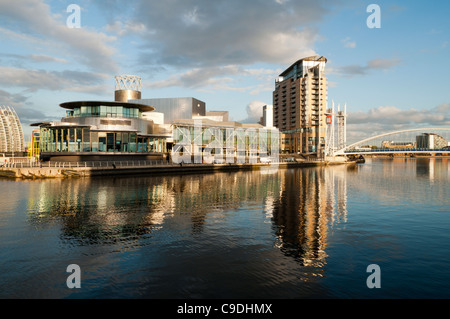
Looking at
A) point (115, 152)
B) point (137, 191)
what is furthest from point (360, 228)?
point (115, 152)

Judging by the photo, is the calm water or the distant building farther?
the distant building

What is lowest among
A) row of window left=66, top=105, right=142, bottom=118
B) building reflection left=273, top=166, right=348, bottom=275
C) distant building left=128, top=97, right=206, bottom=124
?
building reflection left=273, top=166, right=348, bottom=275

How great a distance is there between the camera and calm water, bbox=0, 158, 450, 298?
40.0 feet

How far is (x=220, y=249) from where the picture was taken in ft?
55.8

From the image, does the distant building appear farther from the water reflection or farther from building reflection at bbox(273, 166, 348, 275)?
building reflection at bbox(273, 166, 348, 275)

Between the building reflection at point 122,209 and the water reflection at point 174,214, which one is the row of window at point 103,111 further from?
the building reflection at point 122,209

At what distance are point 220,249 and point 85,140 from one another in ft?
217

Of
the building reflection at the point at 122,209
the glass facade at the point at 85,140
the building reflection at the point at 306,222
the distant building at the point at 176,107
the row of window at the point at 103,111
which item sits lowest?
the building reflection at the point at 306,222

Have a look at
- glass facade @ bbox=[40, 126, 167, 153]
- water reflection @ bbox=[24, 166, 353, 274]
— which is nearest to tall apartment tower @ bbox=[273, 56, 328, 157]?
glass facade @ bbox=[40, 126, 167, 153]

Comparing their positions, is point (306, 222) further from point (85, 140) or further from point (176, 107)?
point (176, 107)

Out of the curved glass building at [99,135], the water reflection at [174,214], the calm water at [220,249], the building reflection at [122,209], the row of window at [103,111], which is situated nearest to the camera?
the calm water at [220,249]

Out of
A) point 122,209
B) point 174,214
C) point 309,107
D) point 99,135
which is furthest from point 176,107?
point 174,214

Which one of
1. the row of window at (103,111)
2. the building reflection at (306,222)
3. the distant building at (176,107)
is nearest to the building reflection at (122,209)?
the building reflection at (306,222)

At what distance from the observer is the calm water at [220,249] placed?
12188 mm
